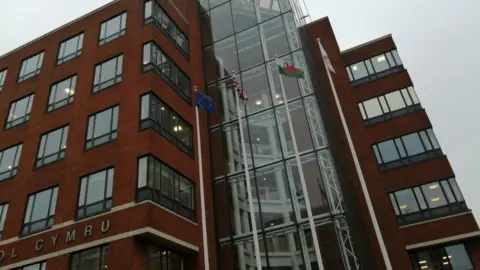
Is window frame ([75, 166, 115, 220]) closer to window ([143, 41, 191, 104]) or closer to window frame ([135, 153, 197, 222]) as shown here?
window frame ([135, 153, 197, 222])

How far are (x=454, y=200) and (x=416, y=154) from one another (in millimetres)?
3693

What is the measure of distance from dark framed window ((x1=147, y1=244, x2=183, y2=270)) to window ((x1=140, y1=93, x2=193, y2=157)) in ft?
20.7

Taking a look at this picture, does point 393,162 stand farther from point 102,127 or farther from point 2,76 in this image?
point 2,76

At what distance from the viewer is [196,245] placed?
2194 cm

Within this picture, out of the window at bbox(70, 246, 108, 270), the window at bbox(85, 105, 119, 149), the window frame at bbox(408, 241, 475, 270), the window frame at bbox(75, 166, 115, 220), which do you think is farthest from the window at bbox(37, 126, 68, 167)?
the window frame at bbox(408, 241, 475, 270)

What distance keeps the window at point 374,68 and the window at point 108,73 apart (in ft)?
56.2

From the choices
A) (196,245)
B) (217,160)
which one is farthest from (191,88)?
(196,245)

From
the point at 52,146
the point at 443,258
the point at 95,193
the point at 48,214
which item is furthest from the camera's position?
the point at 52,146

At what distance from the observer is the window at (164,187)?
2008cm

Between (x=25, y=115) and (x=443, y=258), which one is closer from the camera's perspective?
(x=443, y=258)

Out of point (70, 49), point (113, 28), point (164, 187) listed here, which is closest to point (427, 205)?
point (164, 187)

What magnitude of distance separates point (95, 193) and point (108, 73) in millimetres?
8149

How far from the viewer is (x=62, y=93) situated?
86.0 feet

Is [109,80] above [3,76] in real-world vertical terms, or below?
below
